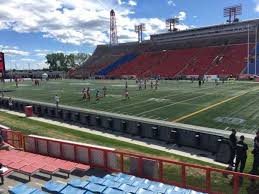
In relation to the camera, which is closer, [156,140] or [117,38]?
[156,140]

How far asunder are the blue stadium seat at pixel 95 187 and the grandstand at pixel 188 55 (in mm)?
59803

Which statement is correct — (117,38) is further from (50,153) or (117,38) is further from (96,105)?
(50,153)

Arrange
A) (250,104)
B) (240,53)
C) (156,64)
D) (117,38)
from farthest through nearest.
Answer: (117,38), (156,64), (240,53), (250,104)

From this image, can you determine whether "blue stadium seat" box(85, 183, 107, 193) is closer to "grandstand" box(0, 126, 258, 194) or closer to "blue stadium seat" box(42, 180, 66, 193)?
"grandstand" box(0, 126, 258, 194)

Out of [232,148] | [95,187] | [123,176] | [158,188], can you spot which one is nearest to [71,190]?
[95,187]

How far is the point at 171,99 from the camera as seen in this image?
32.4 metres

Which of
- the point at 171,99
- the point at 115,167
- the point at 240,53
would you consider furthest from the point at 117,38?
the point at 115,167

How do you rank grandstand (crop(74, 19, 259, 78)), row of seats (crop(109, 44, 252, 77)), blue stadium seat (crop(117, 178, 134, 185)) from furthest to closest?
grandstand (crop(74, 19, 259, 78))
row of seats (crop(109, 44, 252, 77))
blue stadium seat (crop(117, 178, 134, 185))

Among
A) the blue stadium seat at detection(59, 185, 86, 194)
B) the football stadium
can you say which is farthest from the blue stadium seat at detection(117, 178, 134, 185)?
the blue stadium seat at detection(59, 185, 86, 194)

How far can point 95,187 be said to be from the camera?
31.7 ft

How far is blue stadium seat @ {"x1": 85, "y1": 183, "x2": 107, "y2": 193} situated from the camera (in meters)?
9.41

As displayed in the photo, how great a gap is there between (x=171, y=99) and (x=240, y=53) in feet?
157

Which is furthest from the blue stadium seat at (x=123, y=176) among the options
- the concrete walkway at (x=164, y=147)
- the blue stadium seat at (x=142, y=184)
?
the concrete walkway at (x=164, y=147)

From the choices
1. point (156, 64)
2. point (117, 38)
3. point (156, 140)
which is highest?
point (117, 38)
